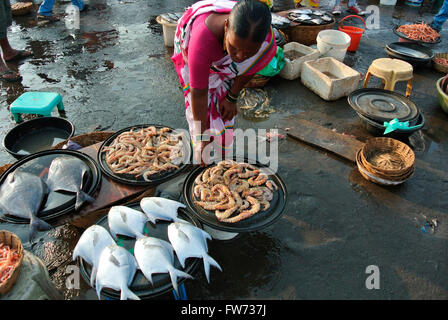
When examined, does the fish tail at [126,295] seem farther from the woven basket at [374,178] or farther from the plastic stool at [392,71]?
the plastic stool at [392,71]

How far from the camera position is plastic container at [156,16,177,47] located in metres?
6.87

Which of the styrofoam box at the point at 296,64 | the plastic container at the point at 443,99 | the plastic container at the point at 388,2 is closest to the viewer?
the plastic container at the point at 443,99

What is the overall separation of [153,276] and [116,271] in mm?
290

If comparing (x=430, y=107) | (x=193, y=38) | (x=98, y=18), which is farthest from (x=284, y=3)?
(x=193, y=38)

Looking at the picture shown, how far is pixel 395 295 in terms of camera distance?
9.52ft

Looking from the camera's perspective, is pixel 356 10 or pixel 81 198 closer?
pixel 81 198

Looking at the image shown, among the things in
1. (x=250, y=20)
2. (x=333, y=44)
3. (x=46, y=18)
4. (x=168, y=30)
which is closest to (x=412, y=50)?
(x=333, y=44)

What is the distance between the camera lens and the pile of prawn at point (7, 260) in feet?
7.13

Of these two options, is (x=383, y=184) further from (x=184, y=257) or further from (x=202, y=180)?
Answer: (x=184, y=257)

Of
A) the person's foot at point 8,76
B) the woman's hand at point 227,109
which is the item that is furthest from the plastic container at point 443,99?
the person's foot at point 8,76

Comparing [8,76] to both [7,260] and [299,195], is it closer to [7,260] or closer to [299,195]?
[7,260]

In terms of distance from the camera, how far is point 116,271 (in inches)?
88.1

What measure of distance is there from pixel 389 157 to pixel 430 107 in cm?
247

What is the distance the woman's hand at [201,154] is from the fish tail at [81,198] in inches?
44.7
